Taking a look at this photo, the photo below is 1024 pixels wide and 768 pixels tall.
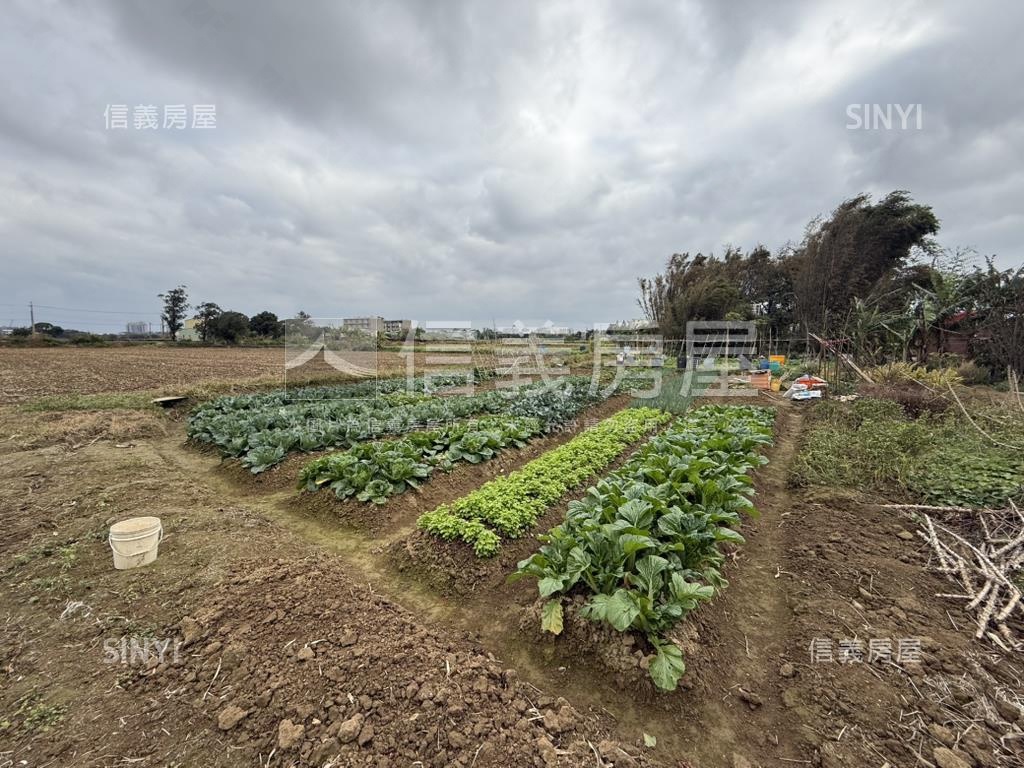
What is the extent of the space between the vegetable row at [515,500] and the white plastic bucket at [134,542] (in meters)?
2.45

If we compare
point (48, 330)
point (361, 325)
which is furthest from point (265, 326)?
point (361, 325)

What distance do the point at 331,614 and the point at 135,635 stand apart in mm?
1351

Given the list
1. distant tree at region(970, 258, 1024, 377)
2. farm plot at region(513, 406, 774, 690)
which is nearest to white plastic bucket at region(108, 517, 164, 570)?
farm plot at region(513, 406, 774, 690)

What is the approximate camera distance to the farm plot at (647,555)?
2512 mm

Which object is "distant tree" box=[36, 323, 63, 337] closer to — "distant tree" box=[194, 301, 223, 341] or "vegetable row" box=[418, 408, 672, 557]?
"distant tree" box=[194, 301, 223, 341]

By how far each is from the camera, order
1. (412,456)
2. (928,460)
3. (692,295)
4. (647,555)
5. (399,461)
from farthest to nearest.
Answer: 1. (692,295)
2. (412,456)
3. (399,461)
4. (928,460)
5. (647,555)

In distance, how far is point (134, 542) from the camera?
3.52 m

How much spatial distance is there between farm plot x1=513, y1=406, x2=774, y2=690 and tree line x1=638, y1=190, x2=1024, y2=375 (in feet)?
41.2

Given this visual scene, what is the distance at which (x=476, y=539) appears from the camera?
151 inches

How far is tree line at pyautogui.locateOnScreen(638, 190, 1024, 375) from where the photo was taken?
38.9ft

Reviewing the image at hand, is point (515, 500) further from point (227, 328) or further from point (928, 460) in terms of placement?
point (227, 328)

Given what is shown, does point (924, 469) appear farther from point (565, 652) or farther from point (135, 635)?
point (135, 635)

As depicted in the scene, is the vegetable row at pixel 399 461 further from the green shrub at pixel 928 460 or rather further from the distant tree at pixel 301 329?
the distant tree at pixel 301 329

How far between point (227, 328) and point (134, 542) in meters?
44.2
